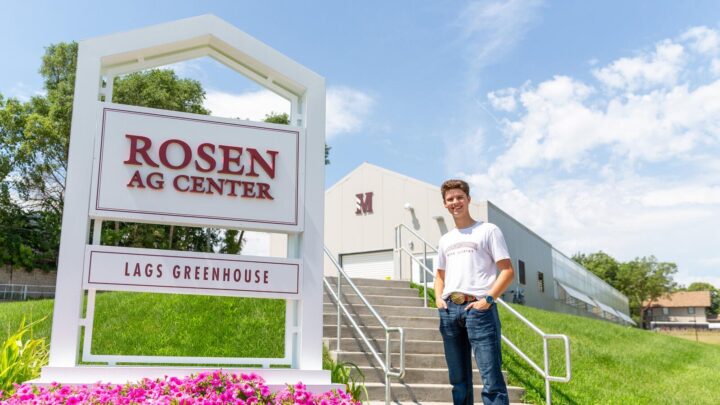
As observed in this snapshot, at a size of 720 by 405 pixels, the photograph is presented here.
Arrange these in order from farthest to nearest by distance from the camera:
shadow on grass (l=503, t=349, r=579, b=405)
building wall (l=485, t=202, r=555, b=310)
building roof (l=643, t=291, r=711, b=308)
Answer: building roof (l=643, t=291, r=711, b=308)
building wall (l=485, t=202, r=555, b=310)
shadow on grass (l=503, t=349, r=579, b=405)

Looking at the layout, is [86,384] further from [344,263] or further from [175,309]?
[344,263]

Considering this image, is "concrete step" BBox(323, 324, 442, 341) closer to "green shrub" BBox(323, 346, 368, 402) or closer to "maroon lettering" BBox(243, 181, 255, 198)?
"green shrub" BBox(323, 346, 368, 402)

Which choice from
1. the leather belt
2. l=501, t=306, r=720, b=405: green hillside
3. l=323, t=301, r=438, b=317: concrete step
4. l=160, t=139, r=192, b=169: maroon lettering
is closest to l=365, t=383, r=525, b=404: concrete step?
l=501, t=306, r=720, b=405: green hillside

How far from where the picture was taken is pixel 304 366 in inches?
181

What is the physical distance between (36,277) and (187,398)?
2668 centimetres

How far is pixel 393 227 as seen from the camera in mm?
Result: 19312

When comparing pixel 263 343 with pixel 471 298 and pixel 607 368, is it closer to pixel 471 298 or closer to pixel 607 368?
pixel 471 298

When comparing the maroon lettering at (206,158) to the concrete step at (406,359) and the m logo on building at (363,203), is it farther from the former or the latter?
the m logo on building at (363,203)

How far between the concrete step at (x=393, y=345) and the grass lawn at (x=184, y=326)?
0.76m

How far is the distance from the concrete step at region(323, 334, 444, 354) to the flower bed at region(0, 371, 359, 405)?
123 inches

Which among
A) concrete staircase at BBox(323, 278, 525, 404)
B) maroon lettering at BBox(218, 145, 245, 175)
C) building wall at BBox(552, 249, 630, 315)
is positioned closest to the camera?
maroon lettering at BBox(218, 145, 245, 175)

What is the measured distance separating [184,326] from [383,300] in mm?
2737

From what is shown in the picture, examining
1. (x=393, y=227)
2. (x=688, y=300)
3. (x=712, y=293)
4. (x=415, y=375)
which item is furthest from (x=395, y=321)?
(x=712, y=293)

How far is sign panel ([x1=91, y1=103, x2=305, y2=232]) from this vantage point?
14.6 ft
